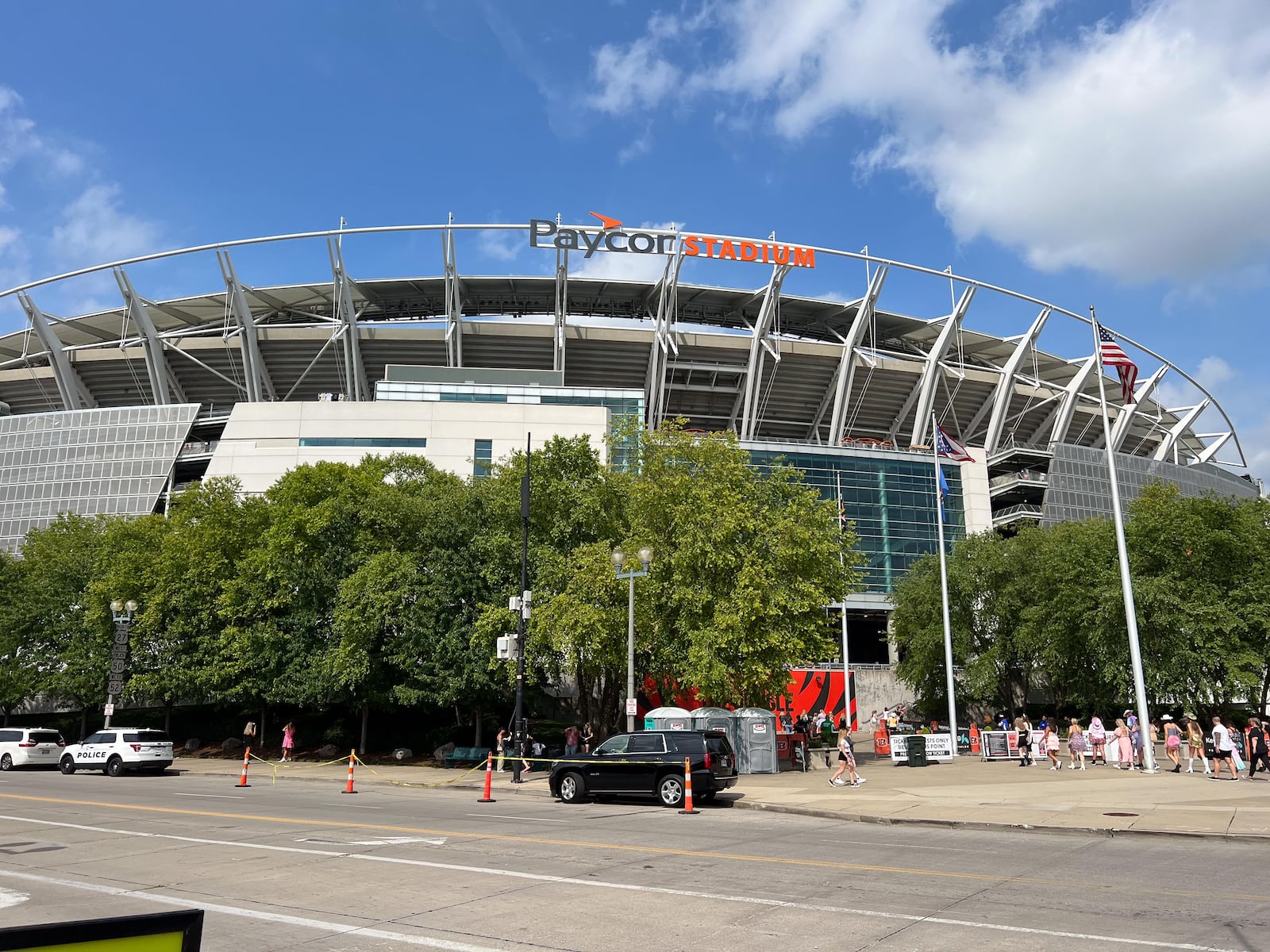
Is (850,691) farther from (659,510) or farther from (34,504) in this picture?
(34,504)

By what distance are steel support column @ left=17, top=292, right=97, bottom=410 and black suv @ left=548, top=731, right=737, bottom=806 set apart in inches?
2754

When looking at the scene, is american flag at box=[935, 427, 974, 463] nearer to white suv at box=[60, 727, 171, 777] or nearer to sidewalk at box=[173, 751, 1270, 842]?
sidewalk at box=[173, 751, 1270, 842]

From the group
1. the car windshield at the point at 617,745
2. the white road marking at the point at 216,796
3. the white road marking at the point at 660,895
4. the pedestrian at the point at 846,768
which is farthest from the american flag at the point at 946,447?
the white road marking at the point at 660,895

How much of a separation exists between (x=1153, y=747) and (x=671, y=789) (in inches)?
722

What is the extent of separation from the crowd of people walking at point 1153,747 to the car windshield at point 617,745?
14992mm

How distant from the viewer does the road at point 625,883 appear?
25.2 feet

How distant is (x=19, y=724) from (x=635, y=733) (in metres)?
52.0

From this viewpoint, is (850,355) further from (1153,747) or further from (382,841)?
(382,841)

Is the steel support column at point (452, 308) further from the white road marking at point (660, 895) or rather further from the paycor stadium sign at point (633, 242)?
the white road marking at point (660, 895)

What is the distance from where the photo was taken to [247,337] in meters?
70.2

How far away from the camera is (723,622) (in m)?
28.9

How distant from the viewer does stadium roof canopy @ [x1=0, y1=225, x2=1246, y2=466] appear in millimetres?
71000

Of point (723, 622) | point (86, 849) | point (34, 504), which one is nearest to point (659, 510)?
point (723, 622)

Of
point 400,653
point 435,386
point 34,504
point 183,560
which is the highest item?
point 435,386
